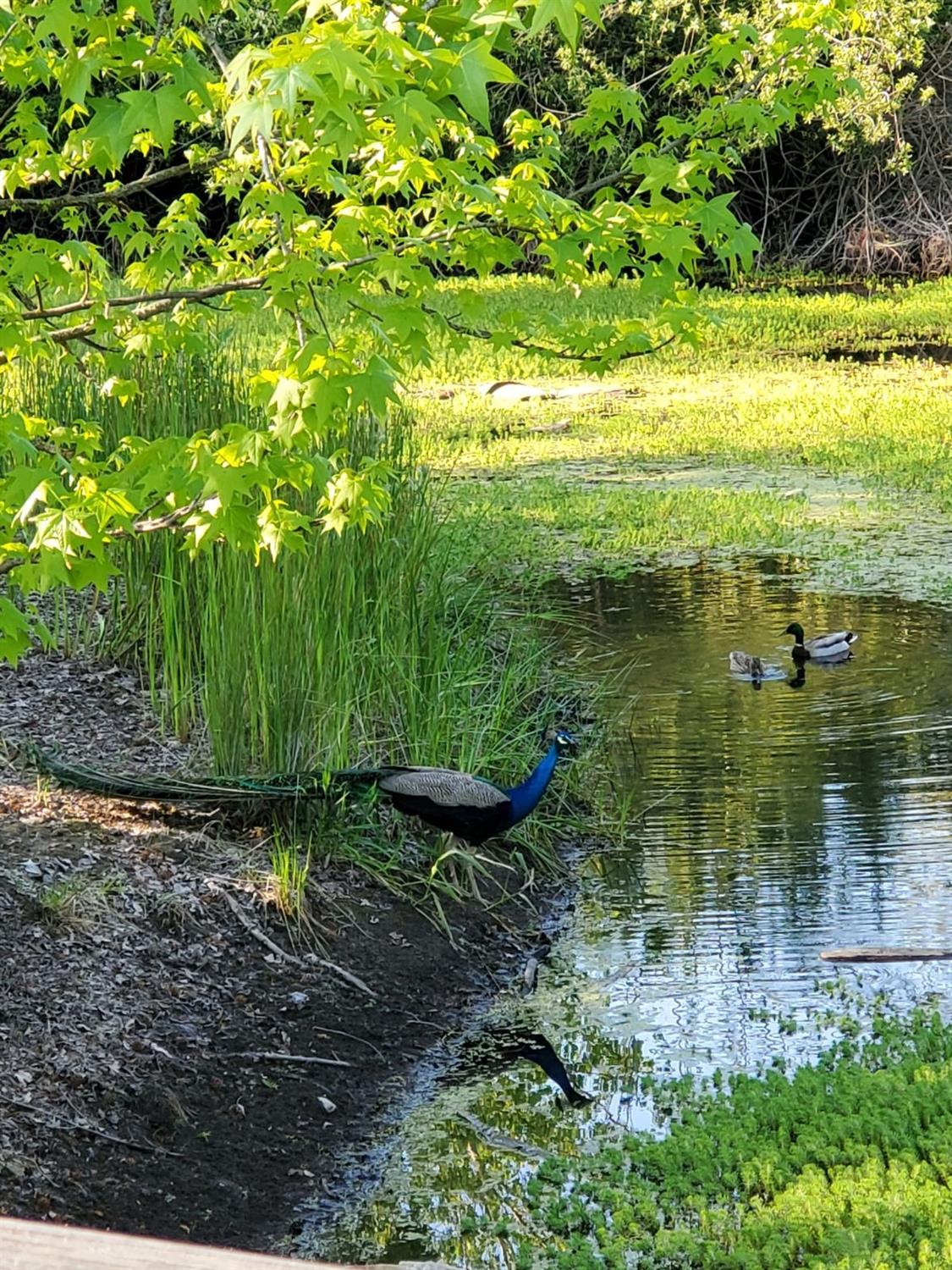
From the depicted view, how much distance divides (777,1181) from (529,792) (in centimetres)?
187

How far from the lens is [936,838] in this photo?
5922mm

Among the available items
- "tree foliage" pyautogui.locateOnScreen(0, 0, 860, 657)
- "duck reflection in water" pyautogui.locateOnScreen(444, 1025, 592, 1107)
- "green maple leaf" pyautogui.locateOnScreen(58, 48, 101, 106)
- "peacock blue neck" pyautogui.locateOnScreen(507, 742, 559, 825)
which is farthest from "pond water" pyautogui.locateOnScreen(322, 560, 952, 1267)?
"green maple leaf" pyautogui.locateOnScreen(58, 48, 101, 106)

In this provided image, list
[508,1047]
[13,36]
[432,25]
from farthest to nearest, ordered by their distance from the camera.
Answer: [508,1047]
[13,36]
[432,25]

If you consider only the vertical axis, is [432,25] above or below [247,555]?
above

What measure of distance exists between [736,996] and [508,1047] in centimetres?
68

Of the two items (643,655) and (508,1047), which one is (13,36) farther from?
(643,655)

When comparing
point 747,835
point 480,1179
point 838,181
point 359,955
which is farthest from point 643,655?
point 838,181

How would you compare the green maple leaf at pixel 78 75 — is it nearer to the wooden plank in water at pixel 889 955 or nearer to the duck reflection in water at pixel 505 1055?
the duck reflection in water at pixel 505 1055

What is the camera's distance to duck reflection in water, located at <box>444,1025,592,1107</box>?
451 centimetres

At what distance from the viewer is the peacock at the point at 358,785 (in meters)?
5.17

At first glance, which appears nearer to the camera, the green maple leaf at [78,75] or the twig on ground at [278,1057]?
the green maple leaf at [78,75]

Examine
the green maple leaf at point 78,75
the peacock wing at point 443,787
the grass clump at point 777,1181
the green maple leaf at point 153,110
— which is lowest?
the grass clump at point 777,1181

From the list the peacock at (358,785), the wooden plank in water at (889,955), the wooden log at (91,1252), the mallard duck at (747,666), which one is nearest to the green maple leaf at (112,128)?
the wooden log at (91,1252)

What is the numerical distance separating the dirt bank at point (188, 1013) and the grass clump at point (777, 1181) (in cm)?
67
